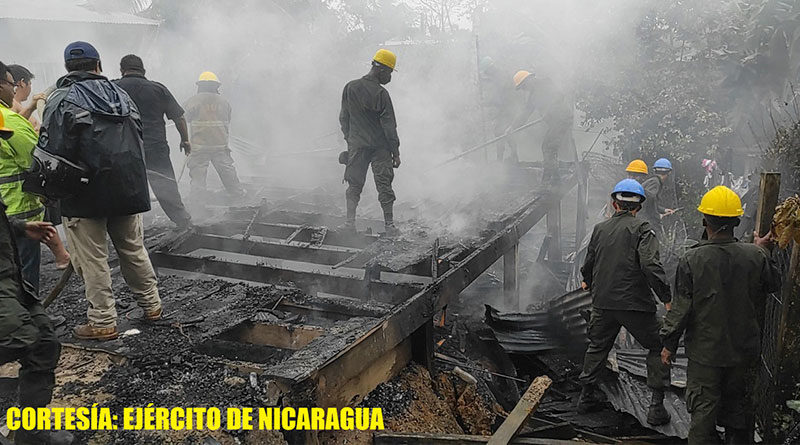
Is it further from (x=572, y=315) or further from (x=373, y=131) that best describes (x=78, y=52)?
(x=572, y=315)

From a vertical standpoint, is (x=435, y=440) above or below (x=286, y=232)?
below

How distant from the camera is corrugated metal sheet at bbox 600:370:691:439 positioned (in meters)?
4.34

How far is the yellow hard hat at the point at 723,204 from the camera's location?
11.2 ft

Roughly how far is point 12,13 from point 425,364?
12.4 m

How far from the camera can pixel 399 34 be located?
14234mm

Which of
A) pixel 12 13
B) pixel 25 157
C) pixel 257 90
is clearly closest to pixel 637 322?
pixel 25 157

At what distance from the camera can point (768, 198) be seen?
3486 mm

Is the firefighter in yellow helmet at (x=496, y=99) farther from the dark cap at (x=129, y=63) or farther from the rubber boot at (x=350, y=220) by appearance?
the dark cap at (x=129, y=63)

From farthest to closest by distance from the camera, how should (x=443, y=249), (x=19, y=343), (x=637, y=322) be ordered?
(x=443, y=249) < (x=637, y=322) < (x=19, y=343)

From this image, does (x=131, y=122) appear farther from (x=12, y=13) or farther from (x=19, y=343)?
(x=12, y=13)

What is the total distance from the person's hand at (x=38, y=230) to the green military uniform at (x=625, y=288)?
3800mm

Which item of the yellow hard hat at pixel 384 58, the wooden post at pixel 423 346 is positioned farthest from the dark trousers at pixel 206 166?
the wooden post at pixel 423 346

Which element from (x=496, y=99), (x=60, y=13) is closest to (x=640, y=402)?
(x=496, y=99)

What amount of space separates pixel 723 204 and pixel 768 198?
32cm
